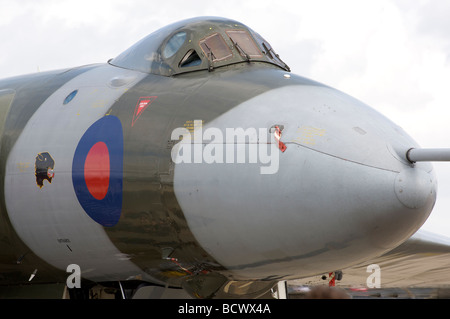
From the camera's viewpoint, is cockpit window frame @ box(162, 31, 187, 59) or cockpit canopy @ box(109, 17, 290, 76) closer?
cockpit canopy @ box(109, 17, 290, 76)

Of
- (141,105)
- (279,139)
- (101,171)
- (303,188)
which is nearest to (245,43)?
(141,105)

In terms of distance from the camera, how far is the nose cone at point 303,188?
5805mm

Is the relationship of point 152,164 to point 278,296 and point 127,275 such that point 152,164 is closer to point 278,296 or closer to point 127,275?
point 127,275

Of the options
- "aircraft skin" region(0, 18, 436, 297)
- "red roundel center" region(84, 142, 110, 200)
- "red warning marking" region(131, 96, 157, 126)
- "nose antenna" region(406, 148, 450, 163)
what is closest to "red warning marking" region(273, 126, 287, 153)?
"aircraft skin" region(0, 18, 436, 297)

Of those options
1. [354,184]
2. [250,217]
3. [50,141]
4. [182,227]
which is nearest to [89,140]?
[50,141]

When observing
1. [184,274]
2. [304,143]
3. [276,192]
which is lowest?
[184,274]

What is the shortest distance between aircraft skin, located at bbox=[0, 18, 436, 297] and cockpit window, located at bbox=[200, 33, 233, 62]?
0.09 feet

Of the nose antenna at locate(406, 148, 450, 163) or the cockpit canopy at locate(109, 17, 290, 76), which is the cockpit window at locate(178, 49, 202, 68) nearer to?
the cockpit canopy at locate(109, 17, 290, 76)

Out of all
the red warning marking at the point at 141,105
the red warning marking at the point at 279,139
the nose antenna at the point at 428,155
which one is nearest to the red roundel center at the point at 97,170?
the red warning marking at the point at 141,105

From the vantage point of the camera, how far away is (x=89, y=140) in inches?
285

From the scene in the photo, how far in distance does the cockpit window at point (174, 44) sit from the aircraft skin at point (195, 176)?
0.03m

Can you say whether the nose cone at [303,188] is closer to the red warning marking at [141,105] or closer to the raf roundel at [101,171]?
the raf roundel at [101,171]

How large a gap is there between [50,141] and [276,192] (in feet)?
9.55

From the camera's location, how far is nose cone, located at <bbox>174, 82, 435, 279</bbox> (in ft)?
19.0
